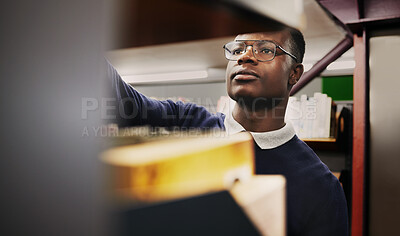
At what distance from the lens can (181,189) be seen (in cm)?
44

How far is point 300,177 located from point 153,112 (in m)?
0.43

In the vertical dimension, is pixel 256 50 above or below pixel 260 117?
above

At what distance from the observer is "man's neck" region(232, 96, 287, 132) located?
743mm

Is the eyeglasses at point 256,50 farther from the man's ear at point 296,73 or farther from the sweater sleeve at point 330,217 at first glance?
the sweater sleeve at point 330,217

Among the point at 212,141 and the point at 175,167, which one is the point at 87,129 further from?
the point at 212,141

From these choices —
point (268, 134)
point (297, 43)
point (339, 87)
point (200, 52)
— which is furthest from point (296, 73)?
point (339, 87)

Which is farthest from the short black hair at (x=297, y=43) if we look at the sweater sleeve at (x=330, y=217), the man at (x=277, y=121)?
the sweater sleeve at (x=330, y=217)

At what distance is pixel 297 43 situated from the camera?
79 cm

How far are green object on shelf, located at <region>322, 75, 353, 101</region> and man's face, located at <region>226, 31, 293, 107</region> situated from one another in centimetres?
36

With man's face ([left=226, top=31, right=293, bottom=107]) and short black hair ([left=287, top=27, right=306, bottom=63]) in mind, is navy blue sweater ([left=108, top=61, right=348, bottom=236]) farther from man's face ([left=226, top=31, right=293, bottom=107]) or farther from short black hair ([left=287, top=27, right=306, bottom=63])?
short black hair ([left=287, top=27, right=306, bottom=63])

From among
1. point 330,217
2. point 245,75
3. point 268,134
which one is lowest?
point 330,217

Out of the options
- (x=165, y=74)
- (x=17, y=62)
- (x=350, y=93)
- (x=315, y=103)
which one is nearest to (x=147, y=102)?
(x=165, y=74)

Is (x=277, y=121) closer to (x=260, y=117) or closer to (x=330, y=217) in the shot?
(x=260, y=117)

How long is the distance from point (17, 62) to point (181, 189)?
270 mm
